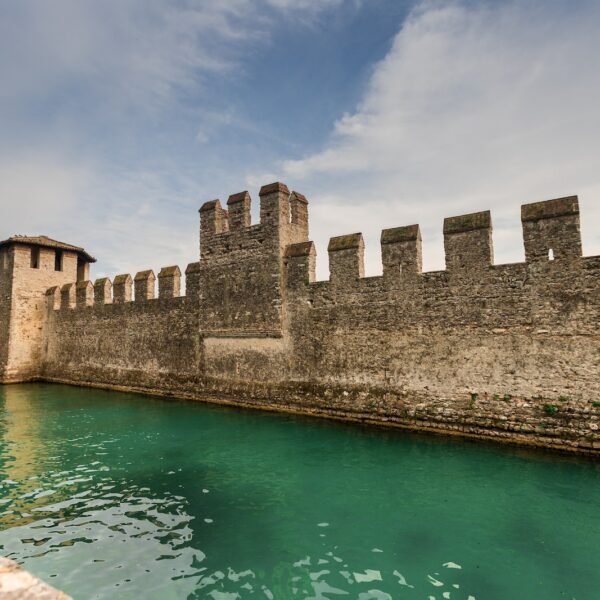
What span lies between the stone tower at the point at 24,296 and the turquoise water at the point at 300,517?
1450 centimetres

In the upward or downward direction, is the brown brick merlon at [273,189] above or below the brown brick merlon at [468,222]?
above

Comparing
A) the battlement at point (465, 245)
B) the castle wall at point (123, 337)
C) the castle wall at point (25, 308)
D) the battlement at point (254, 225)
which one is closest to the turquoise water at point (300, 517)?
the battlement at point (465, 245)

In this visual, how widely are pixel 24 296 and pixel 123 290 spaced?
7.72 metres

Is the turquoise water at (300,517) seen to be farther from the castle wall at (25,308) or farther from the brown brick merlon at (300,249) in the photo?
the castle wall at (25,308)

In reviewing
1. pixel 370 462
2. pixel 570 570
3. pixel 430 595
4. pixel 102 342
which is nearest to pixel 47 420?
pixel 102 342

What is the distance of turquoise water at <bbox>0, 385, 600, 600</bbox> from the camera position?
436cm

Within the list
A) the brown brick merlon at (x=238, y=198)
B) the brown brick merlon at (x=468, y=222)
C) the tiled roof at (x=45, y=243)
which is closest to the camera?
the brown brick merlon at (x=468, y=222)

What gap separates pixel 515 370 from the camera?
905 cm

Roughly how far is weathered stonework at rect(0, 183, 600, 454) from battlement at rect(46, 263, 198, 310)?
0.27 feet

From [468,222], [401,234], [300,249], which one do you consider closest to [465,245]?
[468,222]

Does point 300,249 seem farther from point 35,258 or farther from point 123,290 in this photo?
point 35,258

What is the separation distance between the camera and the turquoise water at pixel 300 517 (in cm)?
436

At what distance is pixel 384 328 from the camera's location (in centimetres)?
1097

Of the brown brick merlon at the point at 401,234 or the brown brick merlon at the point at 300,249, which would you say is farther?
the brown brick merlon at the point at 300,249
